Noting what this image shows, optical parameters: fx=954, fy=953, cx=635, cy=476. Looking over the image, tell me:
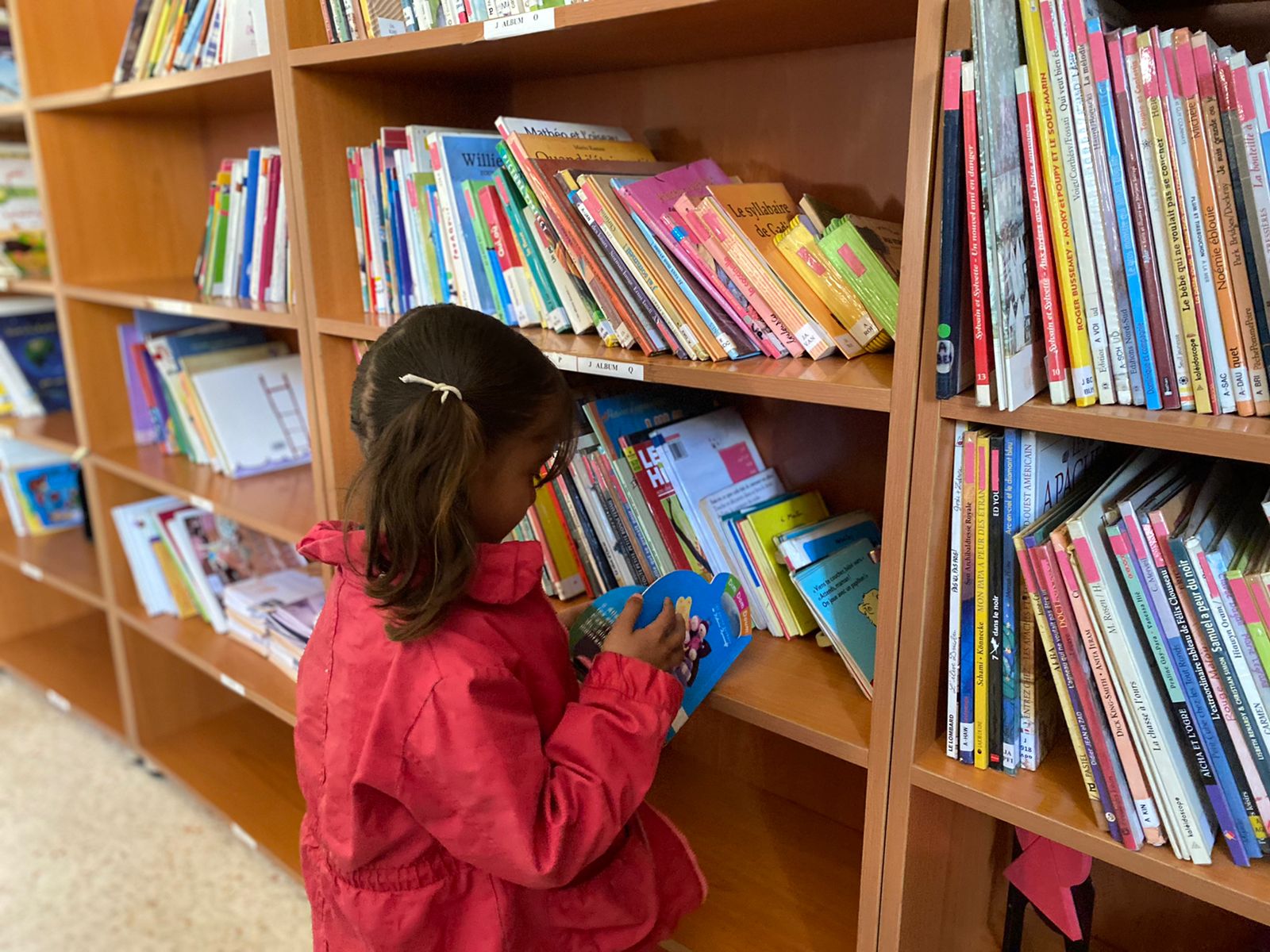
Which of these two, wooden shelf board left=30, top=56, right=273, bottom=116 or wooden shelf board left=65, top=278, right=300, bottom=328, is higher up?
wooden shelf board left=30, top=56, right=273, bottom=116

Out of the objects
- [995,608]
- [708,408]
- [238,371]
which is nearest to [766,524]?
[708,408]

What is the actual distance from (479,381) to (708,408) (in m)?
0.52

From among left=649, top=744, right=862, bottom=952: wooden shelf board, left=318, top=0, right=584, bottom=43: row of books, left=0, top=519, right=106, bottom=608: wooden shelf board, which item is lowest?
left=649, top=744, right=862, bottom=952: wooden shelf board

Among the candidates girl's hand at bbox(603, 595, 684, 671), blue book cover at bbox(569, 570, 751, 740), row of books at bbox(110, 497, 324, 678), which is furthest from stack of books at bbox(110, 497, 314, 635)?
girl's hand at bbox(603, 595, 684, 671)

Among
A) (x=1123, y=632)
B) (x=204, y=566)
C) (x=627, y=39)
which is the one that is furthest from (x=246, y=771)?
(x=1123, y=632)

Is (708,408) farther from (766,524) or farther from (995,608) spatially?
(995,608)

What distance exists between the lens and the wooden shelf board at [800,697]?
995 millimetres

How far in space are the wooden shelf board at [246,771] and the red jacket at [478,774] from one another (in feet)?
2.85

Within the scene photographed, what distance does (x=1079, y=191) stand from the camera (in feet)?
2.49

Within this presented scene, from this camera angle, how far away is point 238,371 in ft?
6.26

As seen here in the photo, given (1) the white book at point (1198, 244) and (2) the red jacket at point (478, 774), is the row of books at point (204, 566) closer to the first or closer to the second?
A: (2) the red jacket at point (478, 774)

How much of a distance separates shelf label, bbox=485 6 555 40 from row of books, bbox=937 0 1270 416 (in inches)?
18.1

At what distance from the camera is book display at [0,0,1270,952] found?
2.64 feet

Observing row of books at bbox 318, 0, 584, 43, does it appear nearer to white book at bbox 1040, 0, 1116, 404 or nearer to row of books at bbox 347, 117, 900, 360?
row of books at bbox 347, 117, 900, 360
